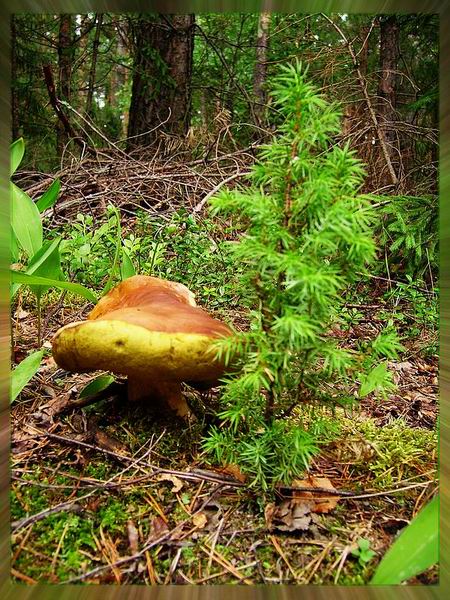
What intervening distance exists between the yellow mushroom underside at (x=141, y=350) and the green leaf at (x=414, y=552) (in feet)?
1.00

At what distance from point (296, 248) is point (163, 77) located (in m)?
1.97

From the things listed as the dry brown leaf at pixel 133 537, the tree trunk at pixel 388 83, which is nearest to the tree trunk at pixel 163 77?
the tree trunk at pixel 388 83

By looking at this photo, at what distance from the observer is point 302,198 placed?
59 centimetres

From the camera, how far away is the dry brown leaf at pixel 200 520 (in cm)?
65

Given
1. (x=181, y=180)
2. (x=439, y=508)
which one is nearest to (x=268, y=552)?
(x=439, y=508)

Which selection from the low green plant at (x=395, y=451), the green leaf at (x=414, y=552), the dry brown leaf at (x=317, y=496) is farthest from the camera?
the low green plant at (x=395, y=451)

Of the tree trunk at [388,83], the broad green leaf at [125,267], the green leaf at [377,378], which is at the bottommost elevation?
the green leaf at [377,378]

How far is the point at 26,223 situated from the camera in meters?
1.12

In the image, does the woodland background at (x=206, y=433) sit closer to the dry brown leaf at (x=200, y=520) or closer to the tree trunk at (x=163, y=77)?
the dry brown leaf at (x=200, y=520)

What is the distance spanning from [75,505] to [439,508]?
0.46 meters

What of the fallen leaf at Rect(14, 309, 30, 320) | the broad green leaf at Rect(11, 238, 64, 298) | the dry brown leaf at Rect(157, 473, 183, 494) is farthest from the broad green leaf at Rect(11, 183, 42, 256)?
the dry brown leaf at Rect(157, 473, 183, 494)

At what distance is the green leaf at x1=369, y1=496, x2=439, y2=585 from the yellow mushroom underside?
0.30 meters

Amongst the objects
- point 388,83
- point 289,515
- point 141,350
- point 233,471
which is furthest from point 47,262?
point 388,83

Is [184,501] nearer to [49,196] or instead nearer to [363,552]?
[363,552]
